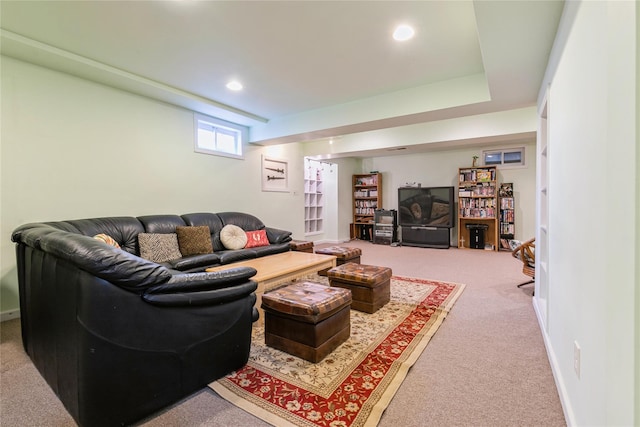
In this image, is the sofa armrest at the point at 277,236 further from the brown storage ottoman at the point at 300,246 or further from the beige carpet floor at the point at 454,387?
the beige carpet floor at the point at 454,387

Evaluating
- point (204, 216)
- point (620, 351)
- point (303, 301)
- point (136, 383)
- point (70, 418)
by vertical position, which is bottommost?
point (70, 418)

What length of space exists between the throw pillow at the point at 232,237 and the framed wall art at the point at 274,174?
1477mm

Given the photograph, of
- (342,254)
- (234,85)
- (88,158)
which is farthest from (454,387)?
(88,158)

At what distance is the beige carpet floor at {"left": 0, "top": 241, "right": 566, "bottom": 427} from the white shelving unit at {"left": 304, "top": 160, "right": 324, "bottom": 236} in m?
5.10

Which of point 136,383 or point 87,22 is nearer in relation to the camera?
point 136,383

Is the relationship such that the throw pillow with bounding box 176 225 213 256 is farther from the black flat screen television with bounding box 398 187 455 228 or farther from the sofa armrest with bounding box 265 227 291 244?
the black flat screen television with bounding box 398 187 455 228

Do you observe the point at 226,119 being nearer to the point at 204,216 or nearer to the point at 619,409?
the point at 204,216

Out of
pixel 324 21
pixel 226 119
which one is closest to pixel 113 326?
pixel 324 21

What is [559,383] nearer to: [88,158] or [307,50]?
[307,50]

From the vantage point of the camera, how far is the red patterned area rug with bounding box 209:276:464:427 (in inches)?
59.1

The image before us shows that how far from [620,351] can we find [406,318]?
6.42 feet

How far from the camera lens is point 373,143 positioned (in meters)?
6.11

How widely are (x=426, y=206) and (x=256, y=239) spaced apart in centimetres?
454

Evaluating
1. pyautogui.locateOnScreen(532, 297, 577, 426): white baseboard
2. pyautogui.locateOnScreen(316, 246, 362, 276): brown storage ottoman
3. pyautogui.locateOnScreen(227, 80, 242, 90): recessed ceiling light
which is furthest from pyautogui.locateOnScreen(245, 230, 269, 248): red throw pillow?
pyautogui.locateOnScreen(532, 297, 577, 426): white baseboard
